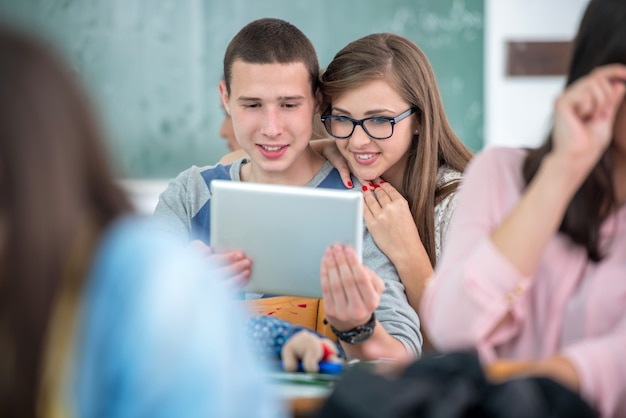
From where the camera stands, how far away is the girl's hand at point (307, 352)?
1.70 meters

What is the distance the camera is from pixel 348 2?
199 inches

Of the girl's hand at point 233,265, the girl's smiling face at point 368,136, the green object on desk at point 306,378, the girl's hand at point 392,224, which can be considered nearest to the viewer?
the green object on desk at point 306,378

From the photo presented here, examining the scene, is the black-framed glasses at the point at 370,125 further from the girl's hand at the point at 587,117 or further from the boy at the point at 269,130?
the girl's hand at the point at 587,117

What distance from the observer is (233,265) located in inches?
86.7

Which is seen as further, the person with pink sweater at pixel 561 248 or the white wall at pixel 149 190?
the white wall at pixel 149 190

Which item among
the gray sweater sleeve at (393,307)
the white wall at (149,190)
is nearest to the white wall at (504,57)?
the white wall at (149,190)

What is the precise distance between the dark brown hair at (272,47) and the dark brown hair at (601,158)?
3.73 feet

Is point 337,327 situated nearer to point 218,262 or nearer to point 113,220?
point 218,262

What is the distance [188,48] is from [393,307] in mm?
3095

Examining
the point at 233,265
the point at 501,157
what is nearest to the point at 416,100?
the point at 233,265

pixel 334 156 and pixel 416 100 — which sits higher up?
pixel 416 100

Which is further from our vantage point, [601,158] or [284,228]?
[284,228]

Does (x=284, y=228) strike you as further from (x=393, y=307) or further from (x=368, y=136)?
(x=368, y=136)

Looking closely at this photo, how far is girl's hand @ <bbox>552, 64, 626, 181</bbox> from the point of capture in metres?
1.45
